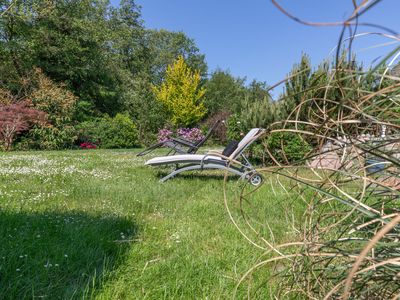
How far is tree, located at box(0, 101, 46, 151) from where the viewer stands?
16.3 metres

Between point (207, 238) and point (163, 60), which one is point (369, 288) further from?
point (163, 60)

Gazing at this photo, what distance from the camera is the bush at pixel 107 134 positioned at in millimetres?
19859

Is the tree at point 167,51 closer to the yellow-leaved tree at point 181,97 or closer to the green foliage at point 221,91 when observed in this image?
the green foliage at point 221,91

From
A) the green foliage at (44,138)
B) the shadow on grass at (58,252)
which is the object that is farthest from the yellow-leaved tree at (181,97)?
the shadow on grass at (58,252)

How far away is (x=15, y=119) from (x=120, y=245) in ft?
54.2

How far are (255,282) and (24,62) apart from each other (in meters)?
23.5

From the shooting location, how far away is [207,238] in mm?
2711

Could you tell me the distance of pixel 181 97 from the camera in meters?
28.4

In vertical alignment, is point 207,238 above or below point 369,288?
below

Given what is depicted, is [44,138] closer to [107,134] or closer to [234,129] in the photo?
[107,134]

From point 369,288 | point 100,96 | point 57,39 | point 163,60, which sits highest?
point 163,60

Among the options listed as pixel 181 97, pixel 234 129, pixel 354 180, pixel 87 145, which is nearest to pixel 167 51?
pixel 181 97

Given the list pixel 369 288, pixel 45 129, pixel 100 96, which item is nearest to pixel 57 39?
pixel 100 96

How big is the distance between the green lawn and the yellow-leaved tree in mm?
23553
